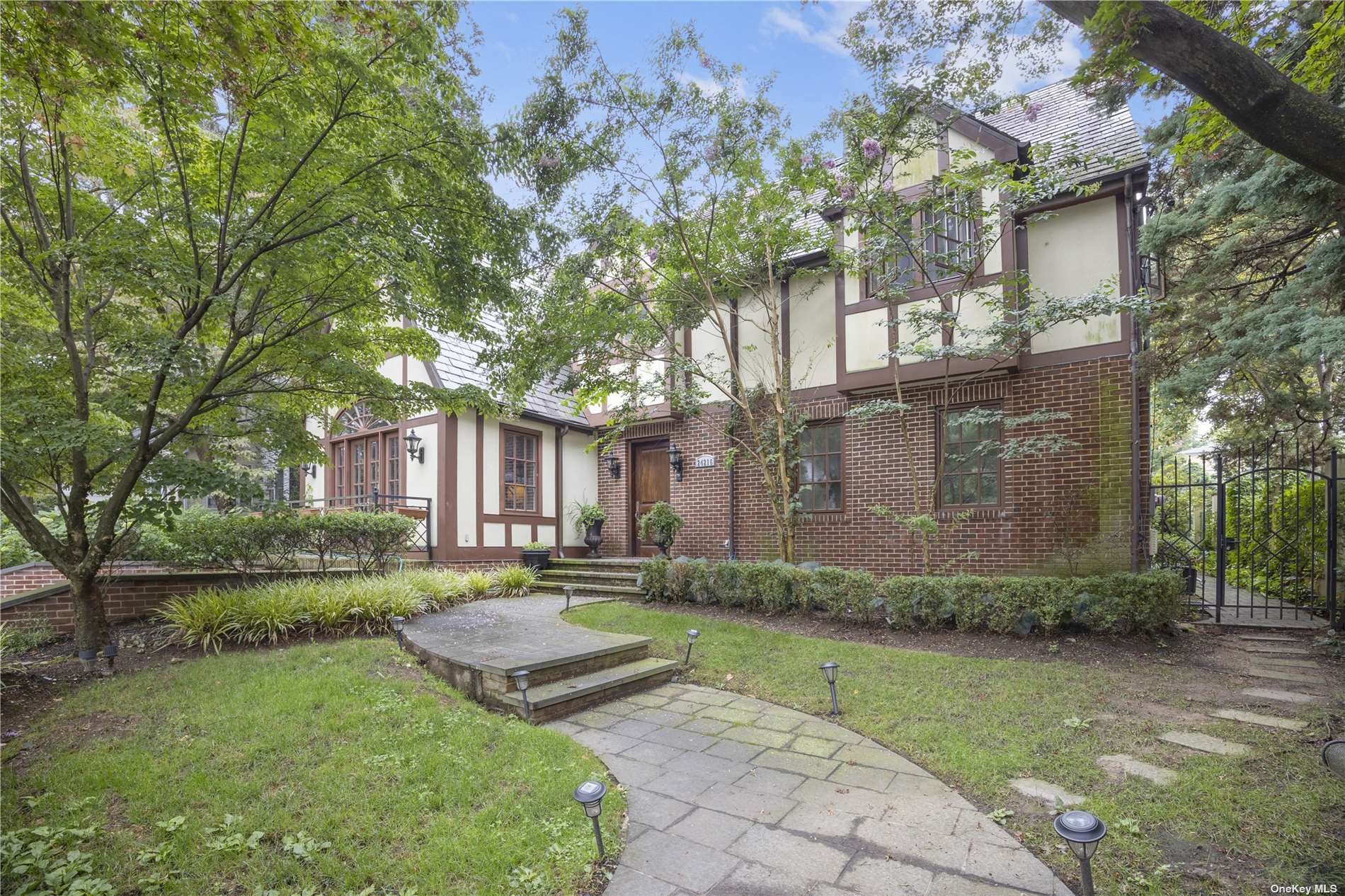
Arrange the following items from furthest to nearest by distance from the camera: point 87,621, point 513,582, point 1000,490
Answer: point 513,582, point 1000,490, point 87,621

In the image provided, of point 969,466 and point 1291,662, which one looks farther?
point 969,466

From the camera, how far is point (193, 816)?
2.85m

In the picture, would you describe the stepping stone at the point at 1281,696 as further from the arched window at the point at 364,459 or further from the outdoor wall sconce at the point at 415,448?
the arched window at the point at 364,459

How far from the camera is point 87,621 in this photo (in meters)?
5.14

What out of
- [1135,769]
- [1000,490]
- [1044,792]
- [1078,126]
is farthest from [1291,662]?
[1078,126]

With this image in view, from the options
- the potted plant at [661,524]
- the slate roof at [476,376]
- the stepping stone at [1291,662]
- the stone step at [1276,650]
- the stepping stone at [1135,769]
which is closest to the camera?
the stepping stone at [1135,769]

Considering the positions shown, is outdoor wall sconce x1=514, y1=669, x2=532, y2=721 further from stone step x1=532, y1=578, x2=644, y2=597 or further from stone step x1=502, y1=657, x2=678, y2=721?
stone step x1=532, y1=578, x2=644, y2=597

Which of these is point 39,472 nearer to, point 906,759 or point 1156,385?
point 906,759

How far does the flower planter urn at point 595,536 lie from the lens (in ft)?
39.2

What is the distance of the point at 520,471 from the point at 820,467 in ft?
18.5

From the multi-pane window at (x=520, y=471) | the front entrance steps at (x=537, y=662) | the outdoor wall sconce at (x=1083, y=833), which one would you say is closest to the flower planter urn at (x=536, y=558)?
the multi-pane window at (x=520, y=471)

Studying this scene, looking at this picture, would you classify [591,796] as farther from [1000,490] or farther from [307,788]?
[1000,490]

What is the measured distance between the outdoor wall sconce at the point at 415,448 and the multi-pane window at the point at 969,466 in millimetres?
8269

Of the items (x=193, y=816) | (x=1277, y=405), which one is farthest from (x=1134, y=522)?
(x=193, y=816)
